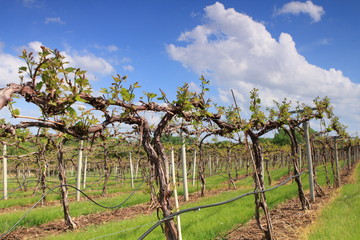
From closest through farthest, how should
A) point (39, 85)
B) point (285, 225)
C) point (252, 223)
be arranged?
1. point (39, 85)
2. point (285, 225)
3. point (252, 223)

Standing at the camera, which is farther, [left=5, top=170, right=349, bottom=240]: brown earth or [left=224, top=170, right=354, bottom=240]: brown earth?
[left=5, top=170, right=349, bottom=240]: brown earth

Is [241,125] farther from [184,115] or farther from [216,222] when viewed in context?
[216,222]

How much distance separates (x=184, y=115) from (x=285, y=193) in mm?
7302

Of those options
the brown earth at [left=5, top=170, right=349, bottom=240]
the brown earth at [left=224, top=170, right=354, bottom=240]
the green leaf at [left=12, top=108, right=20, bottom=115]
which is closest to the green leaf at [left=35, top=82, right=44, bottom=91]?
the green leaf at [left=12, top=108, right=20, bottom=115]

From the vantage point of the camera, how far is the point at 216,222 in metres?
5.48

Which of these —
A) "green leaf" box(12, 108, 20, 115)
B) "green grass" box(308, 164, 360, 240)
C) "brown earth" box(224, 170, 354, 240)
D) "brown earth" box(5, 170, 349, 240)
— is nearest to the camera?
"green leaf" box(12, 108, 20, 115)

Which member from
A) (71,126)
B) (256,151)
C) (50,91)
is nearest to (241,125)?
(256,151)

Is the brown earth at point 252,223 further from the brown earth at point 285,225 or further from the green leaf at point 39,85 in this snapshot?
the green leaf at point 39,85

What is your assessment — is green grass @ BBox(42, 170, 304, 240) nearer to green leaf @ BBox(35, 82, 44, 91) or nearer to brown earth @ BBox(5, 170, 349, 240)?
brown earth @ BBox(5, 170, 349, 240)

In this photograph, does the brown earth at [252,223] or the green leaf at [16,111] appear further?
the brown earth at [252,223]

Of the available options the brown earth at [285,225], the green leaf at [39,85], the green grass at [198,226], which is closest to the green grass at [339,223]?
the brown earth at [285,225]

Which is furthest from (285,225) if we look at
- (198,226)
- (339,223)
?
(198,226)

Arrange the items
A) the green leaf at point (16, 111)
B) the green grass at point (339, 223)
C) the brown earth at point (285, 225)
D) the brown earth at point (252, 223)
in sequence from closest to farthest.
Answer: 1. the green leaf at point (16, 111)
2. the green grass at point (339, 223)
3. the brown earth at point (285, 225)
4. the brown earth at point (252, 223)

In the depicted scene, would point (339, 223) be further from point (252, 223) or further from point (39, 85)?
point (39, 85)
